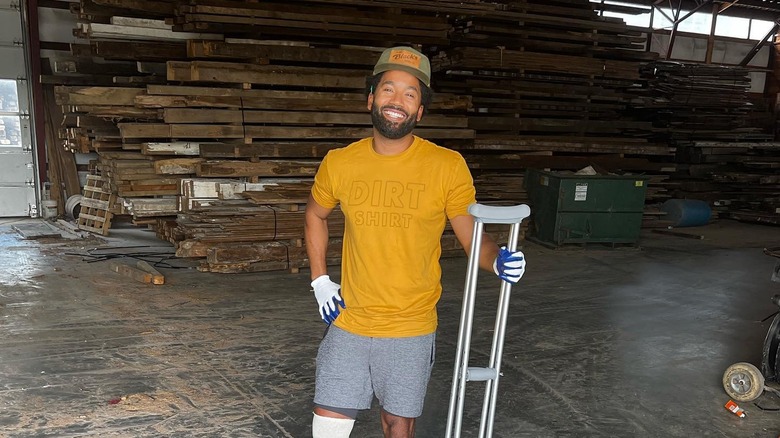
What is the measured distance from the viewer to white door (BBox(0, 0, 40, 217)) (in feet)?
34.0

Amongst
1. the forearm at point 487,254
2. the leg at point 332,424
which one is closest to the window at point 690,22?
the forearm at point 487,254

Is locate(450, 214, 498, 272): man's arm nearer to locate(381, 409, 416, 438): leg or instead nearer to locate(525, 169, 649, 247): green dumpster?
locate(381, 409, 416, 438): leg

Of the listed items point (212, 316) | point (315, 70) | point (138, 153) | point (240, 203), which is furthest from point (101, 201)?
point (212, 316)

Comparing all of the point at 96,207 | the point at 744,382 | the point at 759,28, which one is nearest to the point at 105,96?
the point at 96,207

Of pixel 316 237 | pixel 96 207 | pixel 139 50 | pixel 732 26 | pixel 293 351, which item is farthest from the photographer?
pixel 732 26

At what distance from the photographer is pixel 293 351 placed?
16.3 feet

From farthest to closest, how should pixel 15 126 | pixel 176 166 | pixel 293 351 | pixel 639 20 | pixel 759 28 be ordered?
pixel 759 28
pixel 639 20
pixel 15 126
pixel 176 166
pixel 293 351

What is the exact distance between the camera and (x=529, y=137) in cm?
1012

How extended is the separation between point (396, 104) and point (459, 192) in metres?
0.43

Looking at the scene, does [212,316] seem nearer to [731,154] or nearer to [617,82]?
[617,82]

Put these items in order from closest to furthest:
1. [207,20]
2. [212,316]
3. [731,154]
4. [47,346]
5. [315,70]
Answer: [47,346] < [212,316] < [207,20] < [315,70] < [731,154]

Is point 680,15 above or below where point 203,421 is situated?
above

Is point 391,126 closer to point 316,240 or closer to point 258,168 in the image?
point 316,240

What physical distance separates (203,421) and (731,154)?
1295 centimetres
